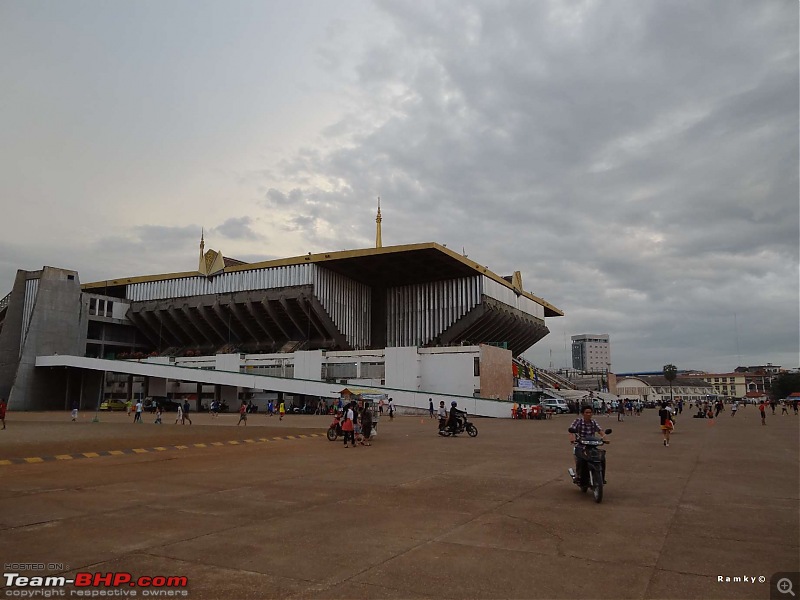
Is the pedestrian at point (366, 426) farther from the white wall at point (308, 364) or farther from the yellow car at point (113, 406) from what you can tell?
the yellow car at point (113, 406)

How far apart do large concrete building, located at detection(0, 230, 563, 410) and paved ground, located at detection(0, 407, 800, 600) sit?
41528 mm

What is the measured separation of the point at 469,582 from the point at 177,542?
344cm

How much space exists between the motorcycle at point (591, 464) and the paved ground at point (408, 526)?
0.92ft

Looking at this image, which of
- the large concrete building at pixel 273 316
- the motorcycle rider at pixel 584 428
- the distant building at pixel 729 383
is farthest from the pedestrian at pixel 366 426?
the distant building at pixel 729 383

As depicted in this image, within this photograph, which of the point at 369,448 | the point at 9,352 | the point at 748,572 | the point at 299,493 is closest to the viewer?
the point at 748,572

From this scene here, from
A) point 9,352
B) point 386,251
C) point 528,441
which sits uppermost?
point 386,251

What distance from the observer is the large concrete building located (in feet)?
199

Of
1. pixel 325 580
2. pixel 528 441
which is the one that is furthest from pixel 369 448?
pixel 325 580

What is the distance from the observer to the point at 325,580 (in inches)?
210

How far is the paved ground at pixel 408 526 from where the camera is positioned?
538 centimetres

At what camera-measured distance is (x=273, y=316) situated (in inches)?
2611

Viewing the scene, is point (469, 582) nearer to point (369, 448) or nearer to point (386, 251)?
point (369, 448)
